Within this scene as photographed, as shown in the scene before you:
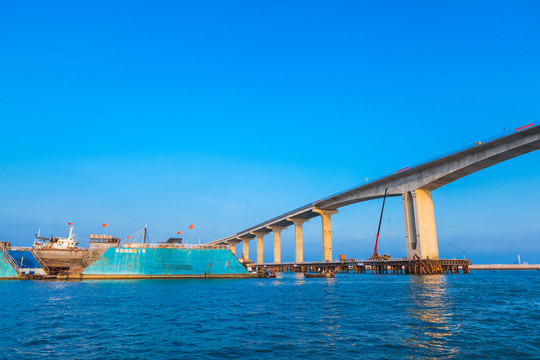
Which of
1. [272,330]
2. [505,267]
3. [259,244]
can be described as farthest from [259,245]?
[272,330]

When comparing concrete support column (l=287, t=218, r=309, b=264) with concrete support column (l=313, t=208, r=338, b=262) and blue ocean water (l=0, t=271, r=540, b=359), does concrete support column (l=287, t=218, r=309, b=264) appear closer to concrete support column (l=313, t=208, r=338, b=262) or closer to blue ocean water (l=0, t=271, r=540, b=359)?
concrete support column (l=313, t=208, r=338, b=262)

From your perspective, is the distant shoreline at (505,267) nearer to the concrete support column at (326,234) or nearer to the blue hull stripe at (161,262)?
the concrete support column at (326,234)

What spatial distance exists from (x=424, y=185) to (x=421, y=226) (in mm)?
8909

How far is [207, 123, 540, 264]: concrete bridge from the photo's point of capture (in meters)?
57.0

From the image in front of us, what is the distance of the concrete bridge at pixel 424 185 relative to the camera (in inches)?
2244

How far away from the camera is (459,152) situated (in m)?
62.1

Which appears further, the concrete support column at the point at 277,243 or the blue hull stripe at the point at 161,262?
the concrete support column at the point at 277,243

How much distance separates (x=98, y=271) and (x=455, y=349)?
57.1 m

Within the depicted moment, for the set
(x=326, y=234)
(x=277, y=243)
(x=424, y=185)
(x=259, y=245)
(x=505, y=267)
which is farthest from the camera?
(x=505, y=267)

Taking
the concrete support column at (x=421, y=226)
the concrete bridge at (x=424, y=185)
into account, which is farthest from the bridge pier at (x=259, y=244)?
the concrete support column at (x=421, y=226)

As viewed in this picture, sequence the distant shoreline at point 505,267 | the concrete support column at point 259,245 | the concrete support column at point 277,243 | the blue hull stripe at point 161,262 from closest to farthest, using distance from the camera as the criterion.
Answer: the blue hull stripe at point 161,262 → the concrete support column at point 277,243 → the concrete support column at point 259,245 → the distant shoreline at point 505,267

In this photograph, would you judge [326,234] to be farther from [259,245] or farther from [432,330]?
[432,330]

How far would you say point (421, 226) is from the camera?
71875 millimetres

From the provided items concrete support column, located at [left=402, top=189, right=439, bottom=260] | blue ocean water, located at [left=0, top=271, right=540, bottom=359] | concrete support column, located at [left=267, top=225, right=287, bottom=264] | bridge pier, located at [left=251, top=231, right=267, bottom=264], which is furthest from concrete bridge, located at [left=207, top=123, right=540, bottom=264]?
bridge pier, located at [left=251, top=231, right=267, bottom=264]
